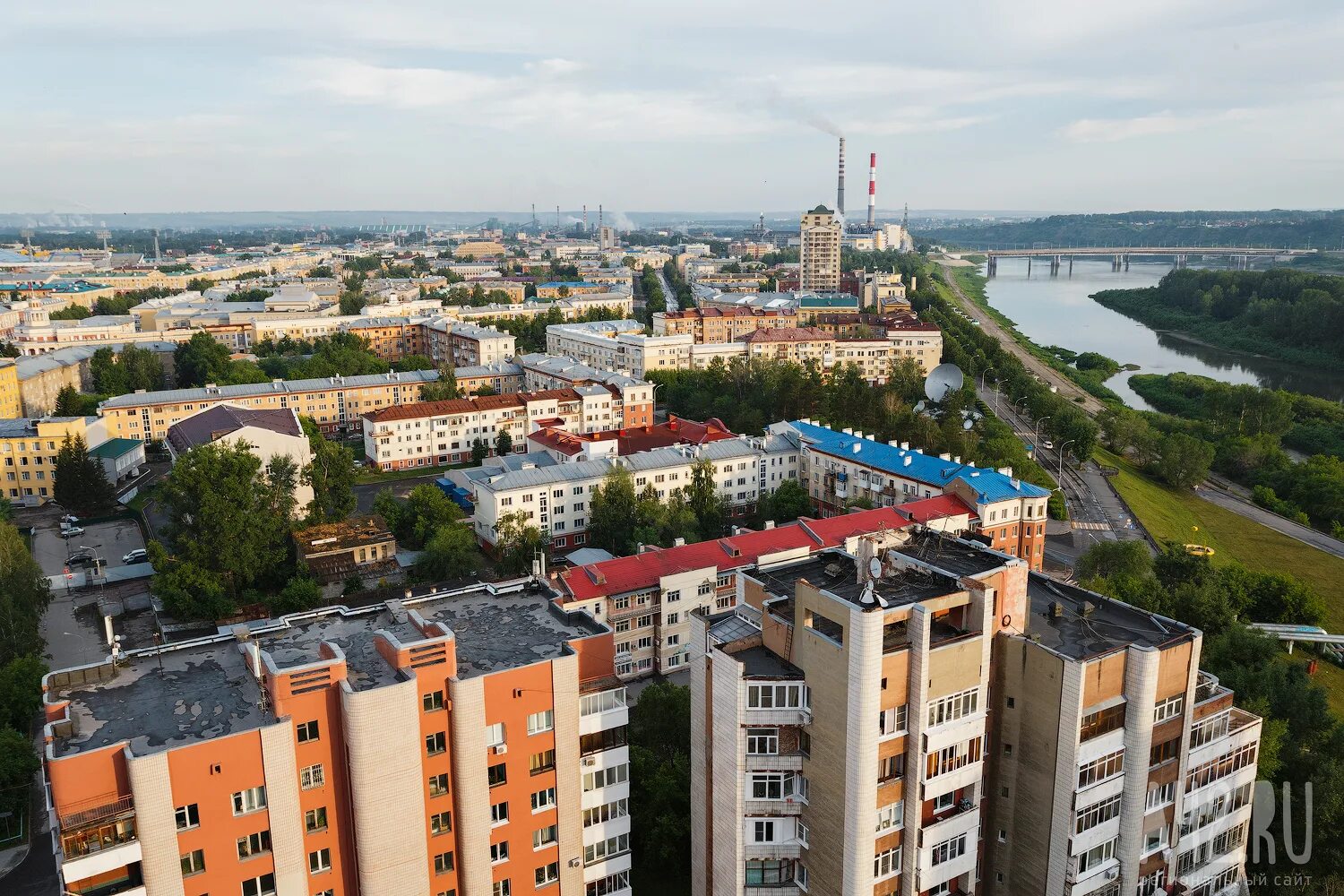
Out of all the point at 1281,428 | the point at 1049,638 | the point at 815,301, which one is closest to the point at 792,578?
the point at 1049,638

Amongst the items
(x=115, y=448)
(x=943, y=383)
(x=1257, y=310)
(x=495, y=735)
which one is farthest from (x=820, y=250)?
(x=495, y=735)

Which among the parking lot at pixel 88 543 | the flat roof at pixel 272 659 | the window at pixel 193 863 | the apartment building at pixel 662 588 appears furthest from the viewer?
the parking lot at pixel 88 543

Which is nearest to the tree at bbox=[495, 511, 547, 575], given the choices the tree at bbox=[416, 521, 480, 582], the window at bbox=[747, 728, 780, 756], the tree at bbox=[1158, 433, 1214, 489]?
the tree at bbox=[416, 521, 480, 582]

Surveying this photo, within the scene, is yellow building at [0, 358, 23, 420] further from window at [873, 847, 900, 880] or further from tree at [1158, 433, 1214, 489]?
tree at [1158, 433, 1214, 489]

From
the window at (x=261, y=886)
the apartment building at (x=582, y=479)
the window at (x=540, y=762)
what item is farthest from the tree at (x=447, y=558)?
the window at (x=261, y=886)

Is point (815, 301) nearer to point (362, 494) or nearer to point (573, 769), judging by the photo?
point (362, 494)

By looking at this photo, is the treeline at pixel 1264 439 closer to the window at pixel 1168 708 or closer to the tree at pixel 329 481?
the window at pixel 1168 708

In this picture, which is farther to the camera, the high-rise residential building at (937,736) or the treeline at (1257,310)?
the treeline at (1257,310)
